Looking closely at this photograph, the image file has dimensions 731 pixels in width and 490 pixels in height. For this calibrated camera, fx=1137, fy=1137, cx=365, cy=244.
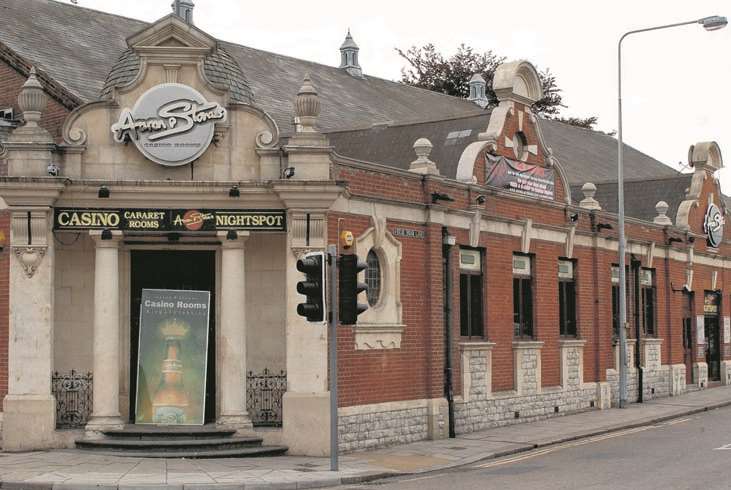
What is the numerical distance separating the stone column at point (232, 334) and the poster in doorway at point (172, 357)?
0.60 meters

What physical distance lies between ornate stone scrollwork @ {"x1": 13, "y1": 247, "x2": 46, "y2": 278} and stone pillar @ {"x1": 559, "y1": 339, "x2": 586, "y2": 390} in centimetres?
1413

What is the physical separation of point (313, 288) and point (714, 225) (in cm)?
2550

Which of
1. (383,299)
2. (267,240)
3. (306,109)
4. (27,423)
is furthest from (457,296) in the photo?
(27,423)

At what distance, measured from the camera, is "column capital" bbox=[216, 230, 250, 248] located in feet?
63.3

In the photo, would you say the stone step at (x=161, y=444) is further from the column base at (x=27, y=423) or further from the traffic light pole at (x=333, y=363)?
the traffic light pole at (x=333, y=363)

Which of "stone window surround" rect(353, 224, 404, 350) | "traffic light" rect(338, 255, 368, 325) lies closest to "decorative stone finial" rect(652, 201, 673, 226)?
"stone window surround" rect(353, 224, 404, 350)

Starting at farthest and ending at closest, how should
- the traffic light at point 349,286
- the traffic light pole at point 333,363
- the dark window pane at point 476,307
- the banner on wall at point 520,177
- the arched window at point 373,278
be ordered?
the banner on wall at point 520,177, the dark window pane at point 476,307, the arched window at point 373,278, the traffic light pole at point 333,363, the traffic light at point 349,286

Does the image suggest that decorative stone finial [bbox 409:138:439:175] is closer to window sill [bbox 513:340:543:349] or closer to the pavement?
window sill [bbox 513:340:543:349]

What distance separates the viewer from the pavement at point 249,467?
15.8m

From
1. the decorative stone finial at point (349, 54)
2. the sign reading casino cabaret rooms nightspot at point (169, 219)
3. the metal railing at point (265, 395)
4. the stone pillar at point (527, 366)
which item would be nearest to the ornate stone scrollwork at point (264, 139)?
the sign reading casino cabaret rooms nightspot at point (169, 219)

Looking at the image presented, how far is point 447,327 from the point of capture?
2331 centimetres

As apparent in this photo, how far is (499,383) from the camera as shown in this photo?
83.3 feet

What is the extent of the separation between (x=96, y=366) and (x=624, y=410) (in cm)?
1578

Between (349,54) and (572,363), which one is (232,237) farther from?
(349,54)
